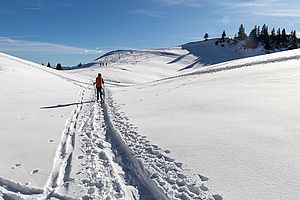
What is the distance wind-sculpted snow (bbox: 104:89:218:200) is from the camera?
5.01 meters

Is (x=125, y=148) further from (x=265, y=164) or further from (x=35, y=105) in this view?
(x=35, y=105)

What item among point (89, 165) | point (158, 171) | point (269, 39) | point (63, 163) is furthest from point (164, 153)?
point (269, 39)

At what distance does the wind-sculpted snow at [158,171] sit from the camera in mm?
5008

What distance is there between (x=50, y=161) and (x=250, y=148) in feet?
15.2

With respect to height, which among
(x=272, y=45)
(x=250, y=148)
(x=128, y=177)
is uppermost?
(x=272, y=45)

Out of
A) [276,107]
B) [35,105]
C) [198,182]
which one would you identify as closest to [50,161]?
[198,182]

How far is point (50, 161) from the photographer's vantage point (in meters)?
6.81

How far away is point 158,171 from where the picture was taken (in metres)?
5.99

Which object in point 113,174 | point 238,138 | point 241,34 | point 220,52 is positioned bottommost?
point 113,174

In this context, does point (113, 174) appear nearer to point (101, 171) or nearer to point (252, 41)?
point (101, 171)

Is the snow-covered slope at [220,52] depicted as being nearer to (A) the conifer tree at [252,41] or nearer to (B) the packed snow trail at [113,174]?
(A) the conifer tree at [252,41]

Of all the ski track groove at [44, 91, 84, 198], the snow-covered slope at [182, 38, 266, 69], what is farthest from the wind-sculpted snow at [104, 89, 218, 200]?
the snow-covered slope at [182, 38, 266, 69]

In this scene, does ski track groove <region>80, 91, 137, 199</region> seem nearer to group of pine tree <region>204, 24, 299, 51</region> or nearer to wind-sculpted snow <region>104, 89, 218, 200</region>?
wind-sculpted snow <region>104, 89, 218, 200</region>

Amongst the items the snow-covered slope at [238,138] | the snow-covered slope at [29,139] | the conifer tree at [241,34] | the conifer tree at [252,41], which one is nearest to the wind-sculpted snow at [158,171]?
the snow-covered slope at [238,138]
